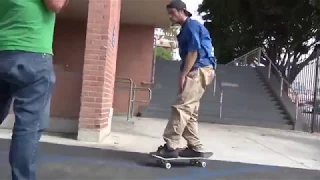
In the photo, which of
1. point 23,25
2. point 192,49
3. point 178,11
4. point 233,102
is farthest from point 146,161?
point 233,102

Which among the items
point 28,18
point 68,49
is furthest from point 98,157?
point 68,49

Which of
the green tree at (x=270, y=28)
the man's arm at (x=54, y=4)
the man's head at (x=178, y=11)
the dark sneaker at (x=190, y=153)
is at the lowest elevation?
the dark sneaker at (x=190, y=153)

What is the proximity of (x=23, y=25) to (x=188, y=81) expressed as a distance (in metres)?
2.78

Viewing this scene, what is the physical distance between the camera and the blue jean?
9.19 ft

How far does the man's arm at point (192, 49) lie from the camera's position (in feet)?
17.5

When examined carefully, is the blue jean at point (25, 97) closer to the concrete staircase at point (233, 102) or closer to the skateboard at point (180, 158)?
the skateboard at point (180, 158)

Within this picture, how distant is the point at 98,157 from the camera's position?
5703mm

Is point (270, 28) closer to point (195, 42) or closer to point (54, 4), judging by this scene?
point (195, 42)

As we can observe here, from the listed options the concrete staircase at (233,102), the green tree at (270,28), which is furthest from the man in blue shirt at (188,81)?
the green tree at (270,28)

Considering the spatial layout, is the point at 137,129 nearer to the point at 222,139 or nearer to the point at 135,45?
the point at 222,139

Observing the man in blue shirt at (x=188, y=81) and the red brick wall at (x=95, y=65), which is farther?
the red brick wall at (x=95, y=65)

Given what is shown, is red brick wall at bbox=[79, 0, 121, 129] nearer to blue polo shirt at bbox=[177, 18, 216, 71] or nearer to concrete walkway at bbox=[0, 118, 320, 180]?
concrete walkway at bbox=[0, 118, 320, 180]

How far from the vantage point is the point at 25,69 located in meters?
2.80

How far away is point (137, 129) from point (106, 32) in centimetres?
304
